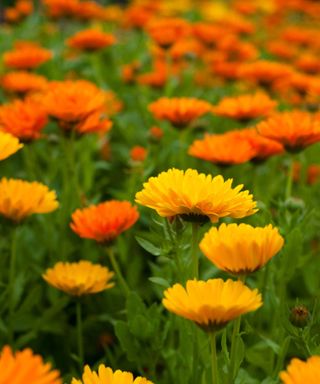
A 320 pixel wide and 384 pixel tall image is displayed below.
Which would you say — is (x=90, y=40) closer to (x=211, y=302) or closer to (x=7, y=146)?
(x=7, y=146)

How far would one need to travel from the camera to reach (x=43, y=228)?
200cm

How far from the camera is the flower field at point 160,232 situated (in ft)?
3.38

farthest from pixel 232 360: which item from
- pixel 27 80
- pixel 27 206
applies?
pixel 27 80

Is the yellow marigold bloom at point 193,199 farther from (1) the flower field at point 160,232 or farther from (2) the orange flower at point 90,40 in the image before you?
(2) the orange flower at point 90,40

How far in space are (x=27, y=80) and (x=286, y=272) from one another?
1261mm

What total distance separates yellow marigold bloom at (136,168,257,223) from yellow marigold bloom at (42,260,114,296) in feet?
1.24

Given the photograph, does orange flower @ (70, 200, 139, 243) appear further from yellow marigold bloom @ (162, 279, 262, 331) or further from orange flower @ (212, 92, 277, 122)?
orange flower @ (212, 92, 277, 122)

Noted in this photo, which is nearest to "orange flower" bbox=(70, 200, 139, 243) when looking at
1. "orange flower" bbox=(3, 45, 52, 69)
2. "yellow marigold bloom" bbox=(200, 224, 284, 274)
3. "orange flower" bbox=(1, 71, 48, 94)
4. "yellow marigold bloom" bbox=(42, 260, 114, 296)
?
"yellow marigold bloom" bbox=(42, 260, 114, 296)

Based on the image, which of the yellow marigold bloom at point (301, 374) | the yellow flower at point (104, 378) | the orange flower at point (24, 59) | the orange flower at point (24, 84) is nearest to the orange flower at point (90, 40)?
the orange flower at point (24, 59)

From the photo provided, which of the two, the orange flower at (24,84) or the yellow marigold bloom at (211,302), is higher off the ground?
the yellow marigold bloom at (211,302)

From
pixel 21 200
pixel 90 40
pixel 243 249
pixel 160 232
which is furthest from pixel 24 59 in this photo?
pixel 243 249

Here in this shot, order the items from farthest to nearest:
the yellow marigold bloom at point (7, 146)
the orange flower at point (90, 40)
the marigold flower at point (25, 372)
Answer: the orange flower at point (90, 40) → the yellow marigold bloom at point (7, 146) → the marigold flower at point (25, 372)

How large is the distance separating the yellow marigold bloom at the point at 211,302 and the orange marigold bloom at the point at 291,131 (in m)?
0.65

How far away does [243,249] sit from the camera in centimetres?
100
